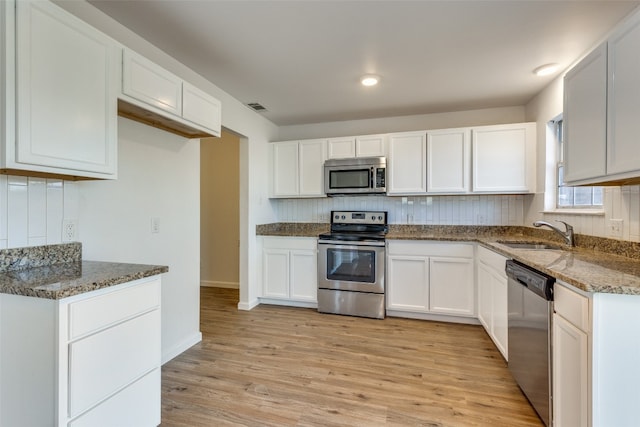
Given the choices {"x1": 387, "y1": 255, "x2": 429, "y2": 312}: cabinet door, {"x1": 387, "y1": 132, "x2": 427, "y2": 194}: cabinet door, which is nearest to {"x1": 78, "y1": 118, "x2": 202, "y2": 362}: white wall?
{"x1": 387, "y1": 255, "x2": 429, "y2": 312}: cabinet door

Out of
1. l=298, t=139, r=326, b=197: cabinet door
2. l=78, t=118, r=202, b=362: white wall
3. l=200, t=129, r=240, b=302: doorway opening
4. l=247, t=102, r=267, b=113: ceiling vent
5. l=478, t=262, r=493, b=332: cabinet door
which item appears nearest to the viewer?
l=78, t=118, r=202, b=362: white wall

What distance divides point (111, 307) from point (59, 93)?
0.99 m

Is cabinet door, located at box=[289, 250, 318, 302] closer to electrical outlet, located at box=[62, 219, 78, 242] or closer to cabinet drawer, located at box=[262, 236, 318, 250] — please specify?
cabinet drawer, located at box=[262, 236, 318, 250]

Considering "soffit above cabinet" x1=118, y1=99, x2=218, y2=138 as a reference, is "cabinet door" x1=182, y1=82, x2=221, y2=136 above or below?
above

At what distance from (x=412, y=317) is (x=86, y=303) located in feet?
10.0

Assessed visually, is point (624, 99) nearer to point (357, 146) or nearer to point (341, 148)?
point (357, 146)

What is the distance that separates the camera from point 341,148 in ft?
12.7

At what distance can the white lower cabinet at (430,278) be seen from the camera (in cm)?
323

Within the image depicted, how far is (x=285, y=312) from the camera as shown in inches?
144

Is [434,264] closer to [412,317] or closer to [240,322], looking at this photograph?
[412,317]

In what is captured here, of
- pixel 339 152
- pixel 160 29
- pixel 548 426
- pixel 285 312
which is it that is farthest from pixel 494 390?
pixel 160 29

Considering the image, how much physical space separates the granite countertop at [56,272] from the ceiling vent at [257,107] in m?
2.34

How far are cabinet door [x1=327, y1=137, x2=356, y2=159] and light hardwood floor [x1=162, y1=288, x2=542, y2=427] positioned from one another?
1.99 m

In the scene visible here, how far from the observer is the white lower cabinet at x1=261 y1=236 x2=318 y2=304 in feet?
12.3
